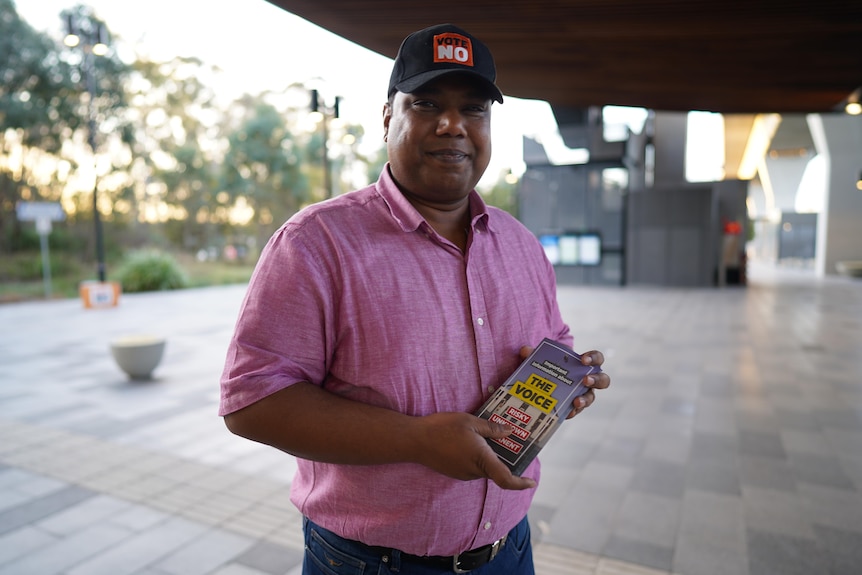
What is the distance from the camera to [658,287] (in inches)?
928

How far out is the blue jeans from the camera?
142 cm

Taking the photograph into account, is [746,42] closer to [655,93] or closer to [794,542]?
[655,93]

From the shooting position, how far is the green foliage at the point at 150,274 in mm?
21703

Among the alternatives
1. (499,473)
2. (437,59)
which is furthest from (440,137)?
(499,473)

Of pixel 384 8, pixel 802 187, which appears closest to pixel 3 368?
pixel 384 8

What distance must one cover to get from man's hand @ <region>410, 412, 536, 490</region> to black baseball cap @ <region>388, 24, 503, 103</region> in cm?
78

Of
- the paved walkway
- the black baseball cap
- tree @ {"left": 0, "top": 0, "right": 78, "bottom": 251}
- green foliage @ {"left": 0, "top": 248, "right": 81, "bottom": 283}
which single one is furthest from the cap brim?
green foliage @ {"left": 0, "top": 248, "right": 81, "bottom": 283}

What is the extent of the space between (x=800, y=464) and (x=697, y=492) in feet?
3.97

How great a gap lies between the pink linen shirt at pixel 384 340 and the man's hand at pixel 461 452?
0.42ft

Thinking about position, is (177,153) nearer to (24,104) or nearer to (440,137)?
(24,104)

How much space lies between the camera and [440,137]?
1.39 meters

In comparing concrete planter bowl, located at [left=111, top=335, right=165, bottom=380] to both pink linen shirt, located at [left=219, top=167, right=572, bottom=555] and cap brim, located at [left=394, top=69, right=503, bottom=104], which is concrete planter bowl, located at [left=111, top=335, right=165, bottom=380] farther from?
cap brim, located at [left=394, top=69, right=503, bottom=104]

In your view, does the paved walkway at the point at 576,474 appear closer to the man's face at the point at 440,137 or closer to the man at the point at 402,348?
the man at the point at 402,348

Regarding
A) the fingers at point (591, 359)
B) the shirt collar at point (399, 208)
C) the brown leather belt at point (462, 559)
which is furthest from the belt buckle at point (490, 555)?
the shirt collar at point (399, 208)
